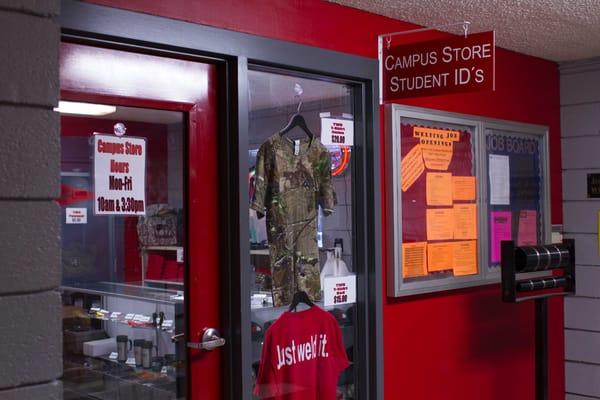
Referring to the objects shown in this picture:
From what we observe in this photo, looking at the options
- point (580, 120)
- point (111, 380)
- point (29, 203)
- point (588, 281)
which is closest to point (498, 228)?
point (588, 281)

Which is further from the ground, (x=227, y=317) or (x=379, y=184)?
(x=379, y=184)

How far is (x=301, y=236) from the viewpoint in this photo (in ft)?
10.8

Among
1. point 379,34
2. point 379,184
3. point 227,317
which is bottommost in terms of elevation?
point 227,317

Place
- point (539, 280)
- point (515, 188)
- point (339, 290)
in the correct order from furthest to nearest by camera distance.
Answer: point (515, 188) < point (539, 280) < point (339, 290)

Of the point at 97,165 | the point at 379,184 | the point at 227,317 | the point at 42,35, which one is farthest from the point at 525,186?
the point at 42,35

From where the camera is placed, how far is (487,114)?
440cm

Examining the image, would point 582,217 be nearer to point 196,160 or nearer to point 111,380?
point 196,160

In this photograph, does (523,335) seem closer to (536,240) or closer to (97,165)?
(536,240)

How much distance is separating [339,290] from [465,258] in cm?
100

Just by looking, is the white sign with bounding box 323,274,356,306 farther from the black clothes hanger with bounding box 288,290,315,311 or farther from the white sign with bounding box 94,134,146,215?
the white sign with bounding box 94,134,146,215

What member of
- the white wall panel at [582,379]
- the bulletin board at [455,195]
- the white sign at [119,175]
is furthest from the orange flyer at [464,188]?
the white sign at [119,175]

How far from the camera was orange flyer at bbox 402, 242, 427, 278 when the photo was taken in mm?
3760

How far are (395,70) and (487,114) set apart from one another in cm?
112

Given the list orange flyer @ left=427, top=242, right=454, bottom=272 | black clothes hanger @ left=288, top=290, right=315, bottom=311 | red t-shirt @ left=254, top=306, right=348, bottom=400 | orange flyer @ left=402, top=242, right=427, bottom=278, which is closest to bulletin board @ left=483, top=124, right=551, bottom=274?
orange flyer @ left=427, top=242, right=454, bottom=272
